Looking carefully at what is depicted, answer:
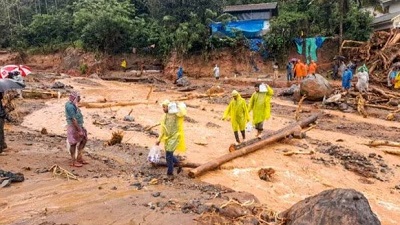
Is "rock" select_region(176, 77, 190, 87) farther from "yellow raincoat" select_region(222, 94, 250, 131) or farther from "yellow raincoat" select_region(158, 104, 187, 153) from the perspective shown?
"yellow raincoat" select_region(158, 104, 187, 153)

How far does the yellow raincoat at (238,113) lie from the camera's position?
10711mm

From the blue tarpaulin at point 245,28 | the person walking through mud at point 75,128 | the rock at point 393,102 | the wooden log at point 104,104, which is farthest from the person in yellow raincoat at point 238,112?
the blue tarpaulin at point 245,28

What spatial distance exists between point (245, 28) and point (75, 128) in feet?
81.1

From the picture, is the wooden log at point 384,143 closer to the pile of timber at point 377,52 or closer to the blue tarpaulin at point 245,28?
the pile of timber at point 377,52

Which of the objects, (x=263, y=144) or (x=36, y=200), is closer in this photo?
(x=36, y=200)

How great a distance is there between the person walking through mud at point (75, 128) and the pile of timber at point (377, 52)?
18019mm

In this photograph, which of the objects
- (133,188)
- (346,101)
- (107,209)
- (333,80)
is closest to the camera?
(107,209)

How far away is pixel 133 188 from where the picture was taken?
7141 mm

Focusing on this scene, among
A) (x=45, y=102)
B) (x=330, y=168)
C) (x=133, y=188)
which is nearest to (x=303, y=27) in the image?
(x=45, y=102)

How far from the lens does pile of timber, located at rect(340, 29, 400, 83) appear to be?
22.6 meters

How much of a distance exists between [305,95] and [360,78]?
267cm

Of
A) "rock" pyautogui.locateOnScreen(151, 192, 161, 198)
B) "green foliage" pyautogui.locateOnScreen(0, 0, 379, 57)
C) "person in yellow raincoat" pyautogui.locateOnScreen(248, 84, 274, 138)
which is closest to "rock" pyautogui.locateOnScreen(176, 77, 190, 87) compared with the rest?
"green foliage" pyautogui.locateOnScreen(0, 0, 379, 57)

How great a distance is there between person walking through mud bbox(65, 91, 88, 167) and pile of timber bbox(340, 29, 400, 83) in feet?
59.1

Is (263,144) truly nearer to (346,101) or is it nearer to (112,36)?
(346,101)
